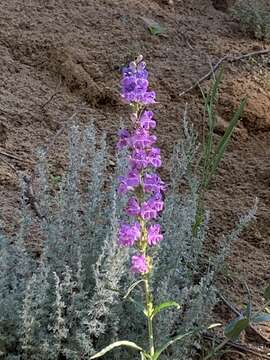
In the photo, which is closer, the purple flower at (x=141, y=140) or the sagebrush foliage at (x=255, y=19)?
the purple flower at (x=141, y=140)

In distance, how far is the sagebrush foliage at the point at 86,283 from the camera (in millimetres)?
2420

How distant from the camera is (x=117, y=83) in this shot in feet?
15.4

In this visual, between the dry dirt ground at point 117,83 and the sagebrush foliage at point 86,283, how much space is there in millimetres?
476

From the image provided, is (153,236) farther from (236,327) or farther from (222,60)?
(222,60)

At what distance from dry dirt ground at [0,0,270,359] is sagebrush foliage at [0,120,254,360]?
1.56ft

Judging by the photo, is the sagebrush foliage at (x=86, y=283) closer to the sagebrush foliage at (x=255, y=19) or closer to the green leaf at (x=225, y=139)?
the green leaf at (x=225, y=139)

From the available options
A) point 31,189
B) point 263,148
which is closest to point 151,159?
point 31,189

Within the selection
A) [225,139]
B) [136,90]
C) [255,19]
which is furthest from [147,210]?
[255,19]

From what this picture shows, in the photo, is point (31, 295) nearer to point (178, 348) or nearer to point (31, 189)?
point (178, 348)

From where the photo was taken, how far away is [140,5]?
18.8 ft

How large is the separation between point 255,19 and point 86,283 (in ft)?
12.2

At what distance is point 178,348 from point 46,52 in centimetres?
269

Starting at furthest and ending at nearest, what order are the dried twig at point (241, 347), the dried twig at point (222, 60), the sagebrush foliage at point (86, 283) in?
the dried twig at point (222, 60), the dried twig at point (241, 347), the sagebrush foliage at point (86, 283)

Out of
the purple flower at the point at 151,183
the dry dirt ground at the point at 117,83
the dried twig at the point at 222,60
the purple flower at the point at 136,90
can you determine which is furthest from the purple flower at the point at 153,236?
the dried twig at the point at 222,60
